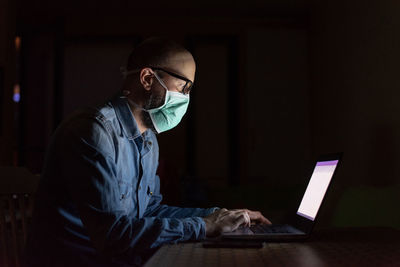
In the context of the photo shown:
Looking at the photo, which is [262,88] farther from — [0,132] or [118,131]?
[118,131]

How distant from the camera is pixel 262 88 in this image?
19.4 feet

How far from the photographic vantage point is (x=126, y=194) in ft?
4.79

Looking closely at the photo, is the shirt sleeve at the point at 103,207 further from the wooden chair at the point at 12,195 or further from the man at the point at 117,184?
the wooden chair at the point at 12,195

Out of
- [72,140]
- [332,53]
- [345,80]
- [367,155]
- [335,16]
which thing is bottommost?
[367,155]

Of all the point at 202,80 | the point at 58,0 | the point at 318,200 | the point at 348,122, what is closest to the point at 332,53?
the point at 348,122

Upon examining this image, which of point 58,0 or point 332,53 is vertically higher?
point 58,0

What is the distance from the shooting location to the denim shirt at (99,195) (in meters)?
1.22

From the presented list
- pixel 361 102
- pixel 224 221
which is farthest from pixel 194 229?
pixel 361 102

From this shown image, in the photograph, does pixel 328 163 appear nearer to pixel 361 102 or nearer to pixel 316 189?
pixel 316 189

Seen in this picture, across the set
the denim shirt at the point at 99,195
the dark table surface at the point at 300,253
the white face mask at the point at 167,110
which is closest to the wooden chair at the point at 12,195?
the denim shirt at the point at 99,195

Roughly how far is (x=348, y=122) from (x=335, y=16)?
115 centimetres

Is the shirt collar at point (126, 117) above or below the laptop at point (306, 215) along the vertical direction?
above

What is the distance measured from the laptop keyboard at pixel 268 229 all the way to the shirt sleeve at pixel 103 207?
23 centimetres

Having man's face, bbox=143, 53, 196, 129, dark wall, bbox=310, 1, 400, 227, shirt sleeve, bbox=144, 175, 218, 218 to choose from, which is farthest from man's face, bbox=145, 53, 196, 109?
dark wall, bbox=310, 1, 400, 227
